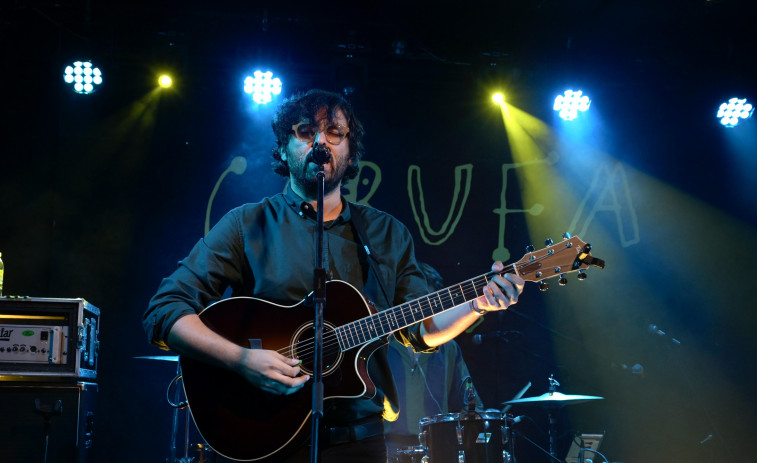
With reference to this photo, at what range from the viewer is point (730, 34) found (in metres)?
7.51

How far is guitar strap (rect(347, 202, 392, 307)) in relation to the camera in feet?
10.5

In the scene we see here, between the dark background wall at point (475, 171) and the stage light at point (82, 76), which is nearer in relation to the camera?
the dark background wall at point (475, 171)

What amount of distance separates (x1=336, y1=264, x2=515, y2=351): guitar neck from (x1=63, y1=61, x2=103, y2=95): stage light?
550cm

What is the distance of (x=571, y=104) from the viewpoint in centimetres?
785

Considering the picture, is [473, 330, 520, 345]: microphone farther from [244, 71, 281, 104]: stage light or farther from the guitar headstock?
the guitar headstock

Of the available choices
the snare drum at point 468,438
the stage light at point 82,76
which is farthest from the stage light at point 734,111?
the stage light at point 82,76

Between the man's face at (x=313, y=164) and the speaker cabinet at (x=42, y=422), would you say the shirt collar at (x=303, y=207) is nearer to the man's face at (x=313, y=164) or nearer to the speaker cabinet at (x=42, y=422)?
the man's face at (x=313, y=164)

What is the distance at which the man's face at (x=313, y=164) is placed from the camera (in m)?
3.29

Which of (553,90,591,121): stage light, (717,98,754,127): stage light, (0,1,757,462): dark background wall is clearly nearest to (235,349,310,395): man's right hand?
(0,1,757,462): dark background wall

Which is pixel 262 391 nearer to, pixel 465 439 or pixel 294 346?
pixel 294 346

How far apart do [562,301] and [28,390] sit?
17.9 ft

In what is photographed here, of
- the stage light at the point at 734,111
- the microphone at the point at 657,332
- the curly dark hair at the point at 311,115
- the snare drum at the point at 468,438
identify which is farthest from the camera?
the stage light at the point at 734,111

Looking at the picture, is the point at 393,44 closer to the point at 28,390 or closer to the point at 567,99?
the point at 567,99

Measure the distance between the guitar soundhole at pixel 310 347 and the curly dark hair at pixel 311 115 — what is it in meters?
1.05
